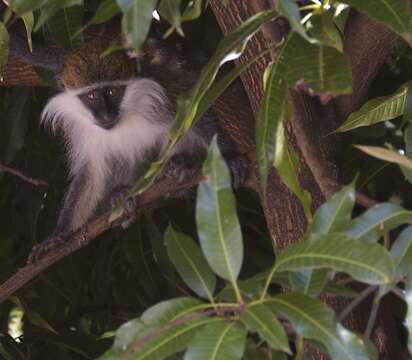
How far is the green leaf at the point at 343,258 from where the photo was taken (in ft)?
5.43

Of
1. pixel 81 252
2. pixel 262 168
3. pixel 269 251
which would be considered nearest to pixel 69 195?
pixel 81 252

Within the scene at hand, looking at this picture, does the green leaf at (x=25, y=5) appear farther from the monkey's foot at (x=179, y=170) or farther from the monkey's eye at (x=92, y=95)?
the monkey's eye at (x=92, y=95)

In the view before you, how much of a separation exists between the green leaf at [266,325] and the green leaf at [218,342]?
2cm

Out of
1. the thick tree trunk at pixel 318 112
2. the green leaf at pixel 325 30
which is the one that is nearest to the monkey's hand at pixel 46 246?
the thick tree trunk at pixel 318 112

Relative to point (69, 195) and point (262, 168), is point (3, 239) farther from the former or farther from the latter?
point (262, 168)

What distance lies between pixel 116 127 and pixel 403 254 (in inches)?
96.8

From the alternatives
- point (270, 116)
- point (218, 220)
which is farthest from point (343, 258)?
point (270, 116)

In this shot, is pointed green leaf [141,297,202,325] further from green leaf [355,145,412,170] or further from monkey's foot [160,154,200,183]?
monkey's foot [160,154,200,183]

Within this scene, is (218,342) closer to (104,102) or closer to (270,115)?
(270,115)

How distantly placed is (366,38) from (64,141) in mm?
1799

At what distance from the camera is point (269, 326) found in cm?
164

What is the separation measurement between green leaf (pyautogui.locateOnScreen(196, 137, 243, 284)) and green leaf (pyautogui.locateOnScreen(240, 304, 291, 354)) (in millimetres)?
88

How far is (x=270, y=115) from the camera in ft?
6.15

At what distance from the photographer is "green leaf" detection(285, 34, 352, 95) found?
181 cm
